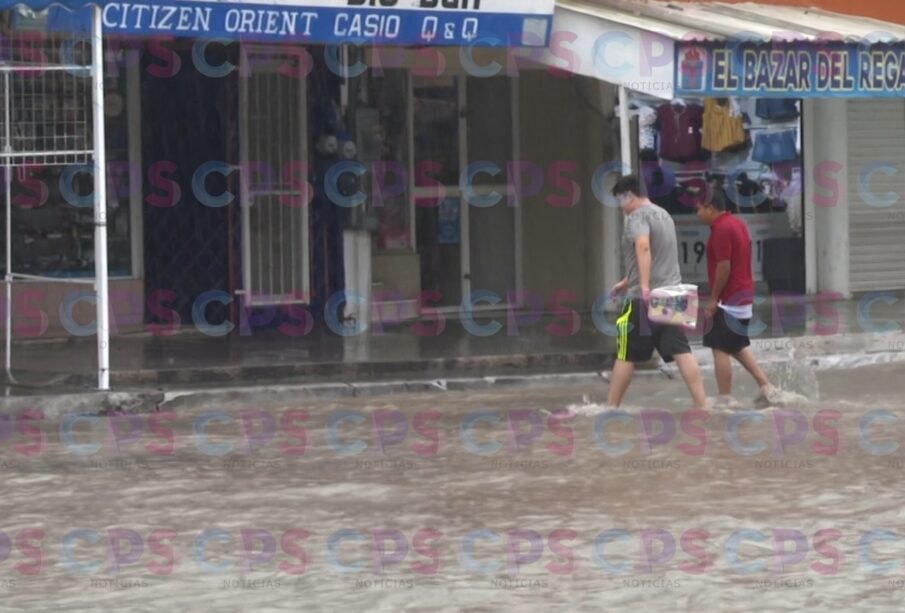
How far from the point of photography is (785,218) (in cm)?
2108

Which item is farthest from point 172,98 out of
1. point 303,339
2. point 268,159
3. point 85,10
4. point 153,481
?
point 153,481

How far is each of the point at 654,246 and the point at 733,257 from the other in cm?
71

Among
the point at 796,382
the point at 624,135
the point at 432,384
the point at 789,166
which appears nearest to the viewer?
the point at 796,382

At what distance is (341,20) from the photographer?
15953 millimetres

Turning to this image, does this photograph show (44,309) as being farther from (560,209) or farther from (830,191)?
(830,191)

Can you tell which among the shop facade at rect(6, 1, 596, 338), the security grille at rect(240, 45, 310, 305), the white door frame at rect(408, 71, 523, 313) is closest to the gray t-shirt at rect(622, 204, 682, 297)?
the shop facade at rect(6, 1, 596, 338)

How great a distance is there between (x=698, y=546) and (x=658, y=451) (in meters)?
2.83

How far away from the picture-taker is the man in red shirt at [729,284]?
13.6 m

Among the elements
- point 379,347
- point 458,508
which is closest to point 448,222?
point 379,347

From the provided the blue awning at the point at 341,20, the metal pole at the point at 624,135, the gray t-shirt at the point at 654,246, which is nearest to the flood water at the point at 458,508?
the gray t-shirt at the point at 654,246

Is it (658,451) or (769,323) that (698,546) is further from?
(769,323)

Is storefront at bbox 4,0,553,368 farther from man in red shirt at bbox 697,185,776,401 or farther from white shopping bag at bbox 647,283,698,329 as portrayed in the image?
white shopping bag at bbox 647,283,698,329

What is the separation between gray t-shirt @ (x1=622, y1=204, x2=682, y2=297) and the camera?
43.1 ft

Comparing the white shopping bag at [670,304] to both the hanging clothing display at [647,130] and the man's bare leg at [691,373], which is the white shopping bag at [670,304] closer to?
the man's bare leg at [691,373]
